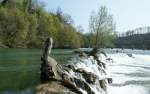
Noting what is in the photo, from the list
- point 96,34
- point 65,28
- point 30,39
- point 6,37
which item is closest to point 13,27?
point 6,37

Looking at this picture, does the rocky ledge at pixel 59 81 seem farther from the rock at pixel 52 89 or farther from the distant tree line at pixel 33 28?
the distant tree line at pixel 33 28

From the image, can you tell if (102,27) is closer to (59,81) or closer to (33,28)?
(33,28)

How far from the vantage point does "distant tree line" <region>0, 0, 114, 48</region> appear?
9200 centimetres

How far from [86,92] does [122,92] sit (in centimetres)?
741

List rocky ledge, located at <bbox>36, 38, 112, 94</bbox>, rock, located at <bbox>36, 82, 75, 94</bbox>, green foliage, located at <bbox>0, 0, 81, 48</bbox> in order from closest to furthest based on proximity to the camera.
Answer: rock, located at <bbox>36, 82, 75, 94</bbox>
rocky ledge, located at <bbox>36, 38, 112, 94</bbox>
green foliage, located at <bbox>0, 0, 81, 48</bbox>

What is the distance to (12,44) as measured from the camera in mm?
93625

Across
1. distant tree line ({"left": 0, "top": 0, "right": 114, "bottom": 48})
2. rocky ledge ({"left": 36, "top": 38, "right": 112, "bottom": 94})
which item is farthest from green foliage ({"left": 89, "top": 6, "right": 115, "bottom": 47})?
rocky ledge ({"left": 36, "top": 38, "right": 112, "bottom": 94})

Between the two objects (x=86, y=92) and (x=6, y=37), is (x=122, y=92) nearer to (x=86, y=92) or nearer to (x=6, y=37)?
(x=86, y=92)

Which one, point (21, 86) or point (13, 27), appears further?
point (13, 27)

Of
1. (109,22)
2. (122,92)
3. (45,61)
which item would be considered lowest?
(122,92)

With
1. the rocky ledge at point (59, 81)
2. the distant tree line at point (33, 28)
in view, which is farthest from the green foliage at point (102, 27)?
the rocky ledge at point (59, 81)

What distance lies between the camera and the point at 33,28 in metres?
103

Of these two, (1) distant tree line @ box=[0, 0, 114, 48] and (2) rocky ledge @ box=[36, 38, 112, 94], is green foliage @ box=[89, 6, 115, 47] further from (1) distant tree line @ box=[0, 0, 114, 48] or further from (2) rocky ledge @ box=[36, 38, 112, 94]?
(2) rocky ledge @ box=[36, 38, 112, 94]

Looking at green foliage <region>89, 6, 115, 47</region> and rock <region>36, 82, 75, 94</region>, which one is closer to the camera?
rock <region>36, 82, 75, 94</region>
